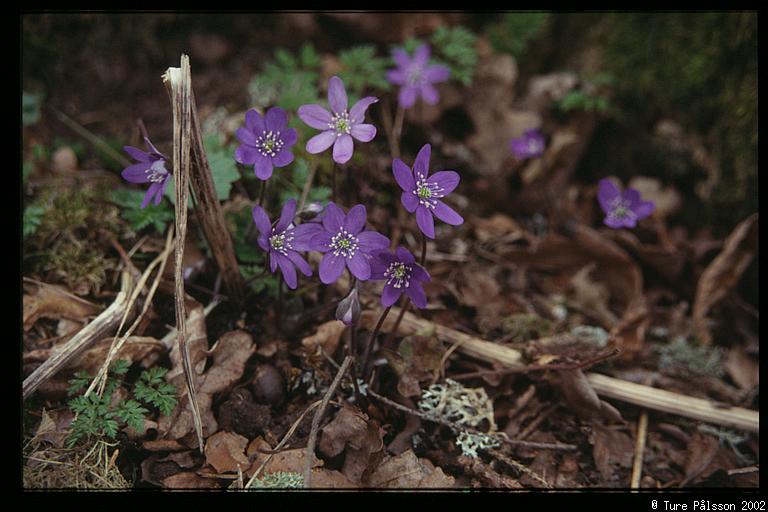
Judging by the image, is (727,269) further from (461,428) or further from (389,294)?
(389,294)

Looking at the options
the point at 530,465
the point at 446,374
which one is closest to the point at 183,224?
the point at 446,374

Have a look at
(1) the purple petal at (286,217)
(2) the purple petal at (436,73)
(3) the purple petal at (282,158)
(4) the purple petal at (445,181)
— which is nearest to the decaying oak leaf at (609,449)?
(4) the purple petal at (445,181)

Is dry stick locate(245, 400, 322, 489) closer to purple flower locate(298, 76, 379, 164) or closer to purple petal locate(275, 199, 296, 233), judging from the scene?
purple petal locate(275, 199, 296, 233)

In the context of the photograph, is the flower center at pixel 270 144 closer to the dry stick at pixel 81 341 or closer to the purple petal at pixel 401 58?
the dry stick at pixel 81 341

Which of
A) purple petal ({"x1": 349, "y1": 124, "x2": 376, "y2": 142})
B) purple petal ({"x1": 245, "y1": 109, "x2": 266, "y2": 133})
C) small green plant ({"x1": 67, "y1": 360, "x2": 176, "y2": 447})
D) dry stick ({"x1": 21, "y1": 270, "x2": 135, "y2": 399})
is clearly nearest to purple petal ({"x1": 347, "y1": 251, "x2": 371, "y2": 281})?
purple petal ({"x1": 349, "y1": 124, "x2": 376, "y2": 142})

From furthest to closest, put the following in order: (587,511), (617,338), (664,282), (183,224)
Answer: (664,282) < (617,338) < (587,511) < (183,224)

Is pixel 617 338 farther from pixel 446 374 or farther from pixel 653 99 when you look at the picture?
pixel 653 99

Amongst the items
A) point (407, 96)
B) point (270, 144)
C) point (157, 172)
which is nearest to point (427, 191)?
point (270, 144)
